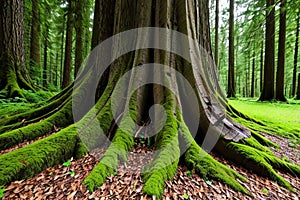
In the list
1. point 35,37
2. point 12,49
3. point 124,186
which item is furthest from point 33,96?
point 35,37

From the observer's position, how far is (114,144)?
2441 millimetres

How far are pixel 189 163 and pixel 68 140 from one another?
1.59m

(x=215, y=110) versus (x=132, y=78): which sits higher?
(x=132, y=78)

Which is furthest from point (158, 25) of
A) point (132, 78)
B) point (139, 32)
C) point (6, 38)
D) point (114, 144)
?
point (6, 38)

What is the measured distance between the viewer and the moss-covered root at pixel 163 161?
6.22ft

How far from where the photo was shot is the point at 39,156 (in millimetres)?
2238

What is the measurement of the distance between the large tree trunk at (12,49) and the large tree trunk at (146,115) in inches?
112

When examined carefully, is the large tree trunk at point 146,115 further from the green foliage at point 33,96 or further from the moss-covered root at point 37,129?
the green foliage at point 33,96

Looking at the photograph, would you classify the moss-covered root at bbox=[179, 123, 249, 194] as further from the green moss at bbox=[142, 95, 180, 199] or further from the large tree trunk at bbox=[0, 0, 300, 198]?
the green moss at bbox=[142, 95, 180, 199]

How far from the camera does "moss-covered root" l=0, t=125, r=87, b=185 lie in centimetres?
204

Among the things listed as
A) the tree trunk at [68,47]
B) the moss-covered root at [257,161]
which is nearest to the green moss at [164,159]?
the moss-covered root at [257,161]

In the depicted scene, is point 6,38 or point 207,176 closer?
point 207,176

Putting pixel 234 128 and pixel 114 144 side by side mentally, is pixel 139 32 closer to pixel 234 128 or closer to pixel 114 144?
pixel 114 144

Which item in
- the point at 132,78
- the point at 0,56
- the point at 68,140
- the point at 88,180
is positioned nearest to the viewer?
the point at 88,180
